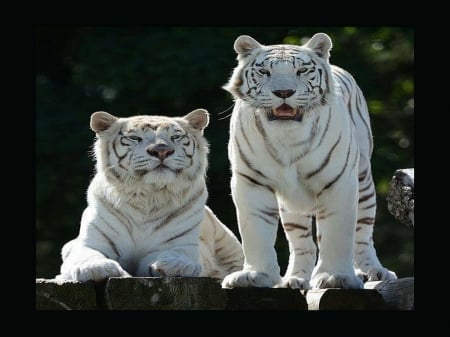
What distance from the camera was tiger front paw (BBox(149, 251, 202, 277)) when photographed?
5.79 m

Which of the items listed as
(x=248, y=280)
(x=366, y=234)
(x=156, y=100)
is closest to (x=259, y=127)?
(x=248, y=280)

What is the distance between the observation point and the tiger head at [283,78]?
5906 millimetres

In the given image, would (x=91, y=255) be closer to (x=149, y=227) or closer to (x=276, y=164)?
(x=149, y=227)

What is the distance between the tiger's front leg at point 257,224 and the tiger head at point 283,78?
1.41 feet

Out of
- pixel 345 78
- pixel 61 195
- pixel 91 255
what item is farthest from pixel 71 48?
pixel 91 255

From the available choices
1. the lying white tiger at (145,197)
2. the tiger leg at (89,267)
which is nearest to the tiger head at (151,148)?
the lying white tiger at (145,197)

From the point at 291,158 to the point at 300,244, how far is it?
1.02 m

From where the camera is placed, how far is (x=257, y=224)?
20.1 ft

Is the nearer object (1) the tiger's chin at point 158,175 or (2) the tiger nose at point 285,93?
(2) the tiger nose at point 285,93

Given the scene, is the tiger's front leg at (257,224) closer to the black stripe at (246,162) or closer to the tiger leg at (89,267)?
the black stripe at (246,162)

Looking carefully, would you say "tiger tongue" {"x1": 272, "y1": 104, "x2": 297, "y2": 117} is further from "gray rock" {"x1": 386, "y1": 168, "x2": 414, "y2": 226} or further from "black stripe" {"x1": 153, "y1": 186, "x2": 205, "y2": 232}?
"gray rock" {"x1": 386, "y1": 168, "x2": 414, "y2": 226}

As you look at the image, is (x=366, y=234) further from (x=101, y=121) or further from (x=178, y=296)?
(x=178, y=296)

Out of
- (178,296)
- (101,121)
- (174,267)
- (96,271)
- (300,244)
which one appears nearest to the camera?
(178,296)

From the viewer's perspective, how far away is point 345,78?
7.12m
